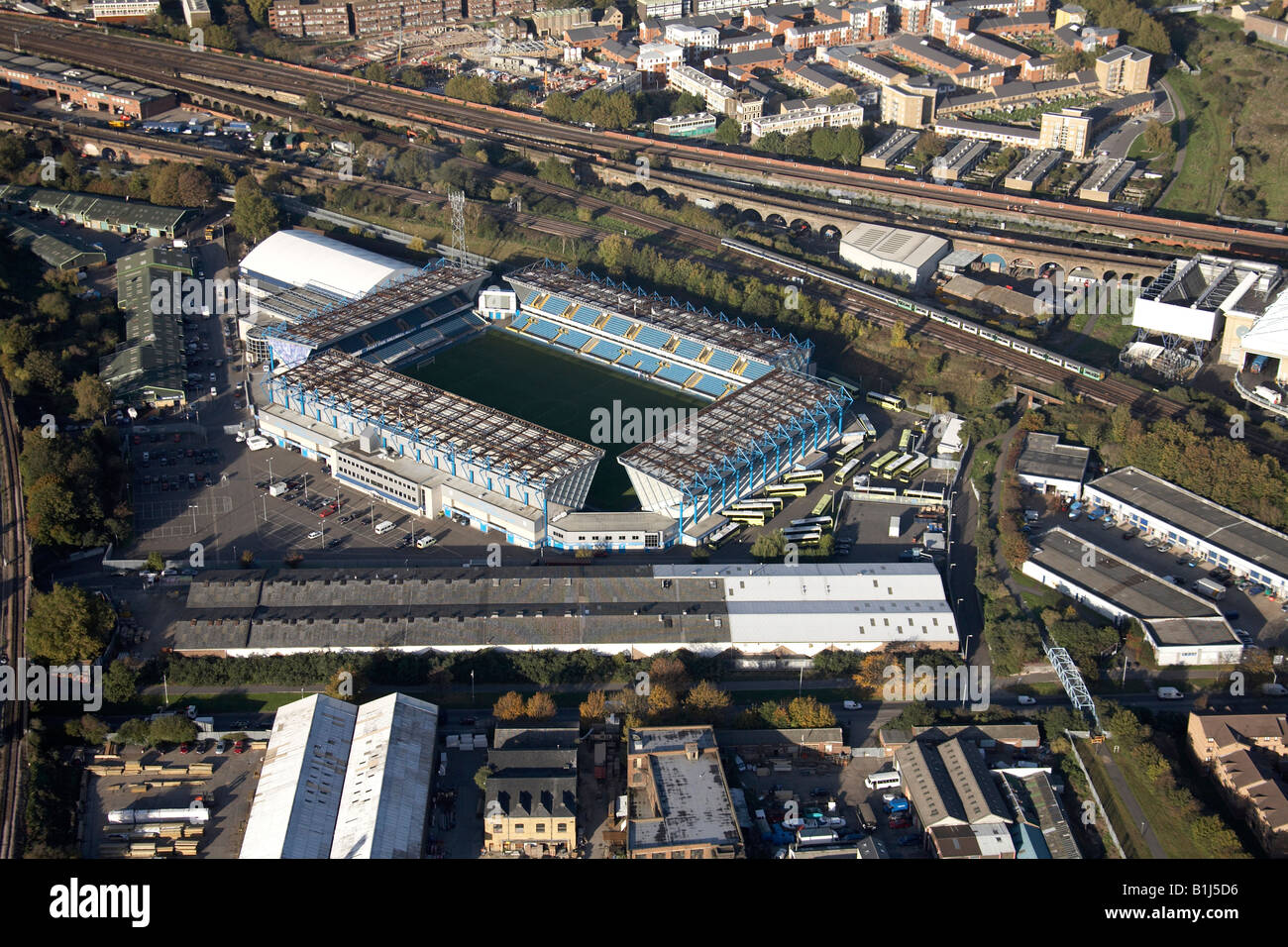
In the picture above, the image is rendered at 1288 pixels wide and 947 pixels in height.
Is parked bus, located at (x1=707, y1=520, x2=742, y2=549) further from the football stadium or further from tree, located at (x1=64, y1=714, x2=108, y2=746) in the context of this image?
tree, located at (x1=64, y1=714, x2=108, y2=746)

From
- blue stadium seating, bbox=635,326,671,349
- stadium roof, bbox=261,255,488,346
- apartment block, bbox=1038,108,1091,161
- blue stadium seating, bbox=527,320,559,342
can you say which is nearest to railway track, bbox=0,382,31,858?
stadium roof, bbox=261,255,488,346

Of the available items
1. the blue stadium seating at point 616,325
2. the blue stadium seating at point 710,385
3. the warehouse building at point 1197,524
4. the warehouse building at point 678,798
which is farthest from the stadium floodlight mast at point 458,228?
the warehouse building at point 678,798

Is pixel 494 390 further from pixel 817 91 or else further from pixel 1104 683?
pixel 817 91

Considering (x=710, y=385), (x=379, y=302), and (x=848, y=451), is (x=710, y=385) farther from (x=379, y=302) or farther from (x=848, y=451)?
(x=379, y=302)

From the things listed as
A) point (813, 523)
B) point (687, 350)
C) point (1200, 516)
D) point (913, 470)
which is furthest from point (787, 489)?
point (1200, 516)

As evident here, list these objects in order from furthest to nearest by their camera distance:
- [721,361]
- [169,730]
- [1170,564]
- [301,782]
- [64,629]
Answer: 1. [721,361]
2. [1170,564]
3. [64,629]
4. [169,730]
5. [301,782]

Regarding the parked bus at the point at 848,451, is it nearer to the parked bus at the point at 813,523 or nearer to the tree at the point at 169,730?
the parked bus at the point at 813,523
